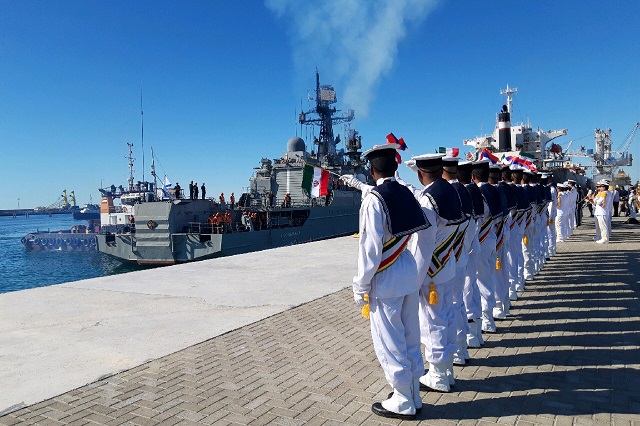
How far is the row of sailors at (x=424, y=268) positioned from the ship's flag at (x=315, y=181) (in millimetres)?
4768

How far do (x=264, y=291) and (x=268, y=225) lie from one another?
1893cm

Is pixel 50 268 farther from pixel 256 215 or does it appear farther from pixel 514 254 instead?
pixel 514 254

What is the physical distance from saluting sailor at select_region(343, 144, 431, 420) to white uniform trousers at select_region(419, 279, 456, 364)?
0.40 meters

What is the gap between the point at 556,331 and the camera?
462 centimetres

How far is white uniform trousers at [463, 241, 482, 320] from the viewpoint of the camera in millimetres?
4211

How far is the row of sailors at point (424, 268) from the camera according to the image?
9.23 feet

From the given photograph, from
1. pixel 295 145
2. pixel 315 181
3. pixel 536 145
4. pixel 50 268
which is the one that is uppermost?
pixel 295 145

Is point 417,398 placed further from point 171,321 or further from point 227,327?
point 171,321

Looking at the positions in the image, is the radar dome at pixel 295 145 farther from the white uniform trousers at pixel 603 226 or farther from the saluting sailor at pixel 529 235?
the saluting sailor at pixel 529 235

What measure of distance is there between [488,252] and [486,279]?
12.1 inches

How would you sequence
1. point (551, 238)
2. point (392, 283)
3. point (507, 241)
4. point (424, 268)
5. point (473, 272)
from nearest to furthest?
point (392, 283)
point (424, 268)
point (473, 272)
point (507, 241)
point (551, 238)

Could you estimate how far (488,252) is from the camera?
4.71m

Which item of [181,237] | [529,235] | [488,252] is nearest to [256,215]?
[181,237]

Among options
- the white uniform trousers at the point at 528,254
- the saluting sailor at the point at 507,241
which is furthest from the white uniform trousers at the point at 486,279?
the white uniform trousers at the point at 528,254
